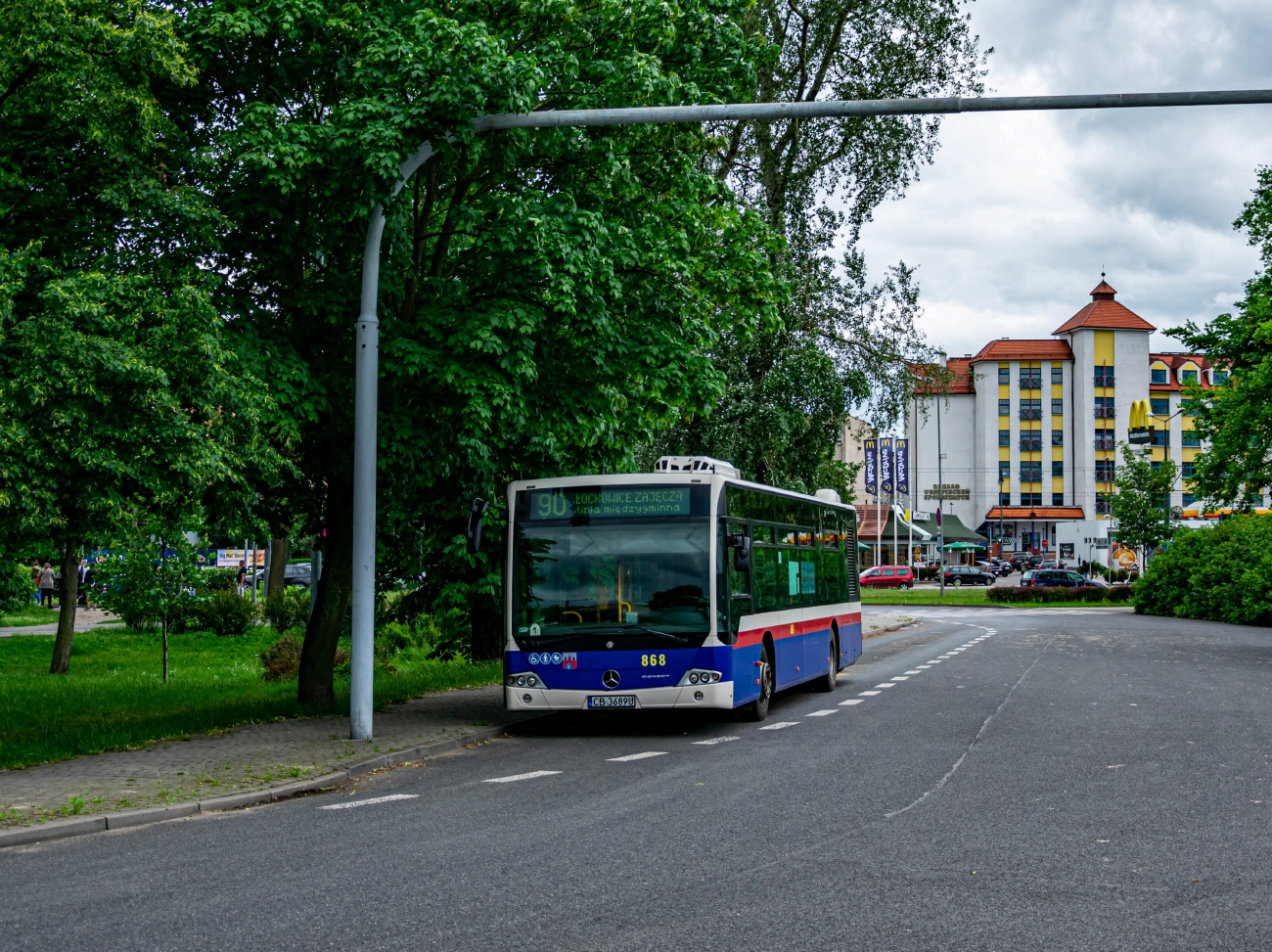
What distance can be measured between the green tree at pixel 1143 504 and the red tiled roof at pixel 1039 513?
169 feet

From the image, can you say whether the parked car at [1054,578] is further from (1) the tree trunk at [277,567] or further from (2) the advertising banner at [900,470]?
(1) the tree trunk at [277,567]

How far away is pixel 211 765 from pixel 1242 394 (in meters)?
25.8

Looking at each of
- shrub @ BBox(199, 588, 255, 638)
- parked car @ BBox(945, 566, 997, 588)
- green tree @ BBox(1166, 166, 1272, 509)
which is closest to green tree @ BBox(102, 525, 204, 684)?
shrub @ BBox(199, 588, 255, 638)

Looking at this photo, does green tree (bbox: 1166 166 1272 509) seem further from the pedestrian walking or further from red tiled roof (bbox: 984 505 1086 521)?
red tiled roof (bbox: 984 505 1086 521)

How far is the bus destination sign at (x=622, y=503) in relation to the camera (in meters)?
14.2

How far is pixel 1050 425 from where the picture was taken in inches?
4498

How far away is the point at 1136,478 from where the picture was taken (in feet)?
204

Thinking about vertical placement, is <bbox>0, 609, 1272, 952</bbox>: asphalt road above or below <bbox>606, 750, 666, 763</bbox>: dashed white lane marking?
above

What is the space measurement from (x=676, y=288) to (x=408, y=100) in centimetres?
446

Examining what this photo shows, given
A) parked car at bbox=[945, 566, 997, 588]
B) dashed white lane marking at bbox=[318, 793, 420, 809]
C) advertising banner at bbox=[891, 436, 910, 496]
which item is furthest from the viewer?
parked car at bbox=[945, 566, 997, 588]

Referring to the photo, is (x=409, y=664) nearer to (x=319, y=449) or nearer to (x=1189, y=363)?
(x=319, y=449)

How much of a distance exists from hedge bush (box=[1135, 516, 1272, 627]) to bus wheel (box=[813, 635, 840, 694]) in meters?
25.1

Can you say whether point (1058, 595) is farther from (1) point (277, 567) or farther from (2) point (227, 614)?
(2) point (227, 614)

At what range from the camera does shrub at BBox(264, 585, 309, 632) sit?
34875mm
